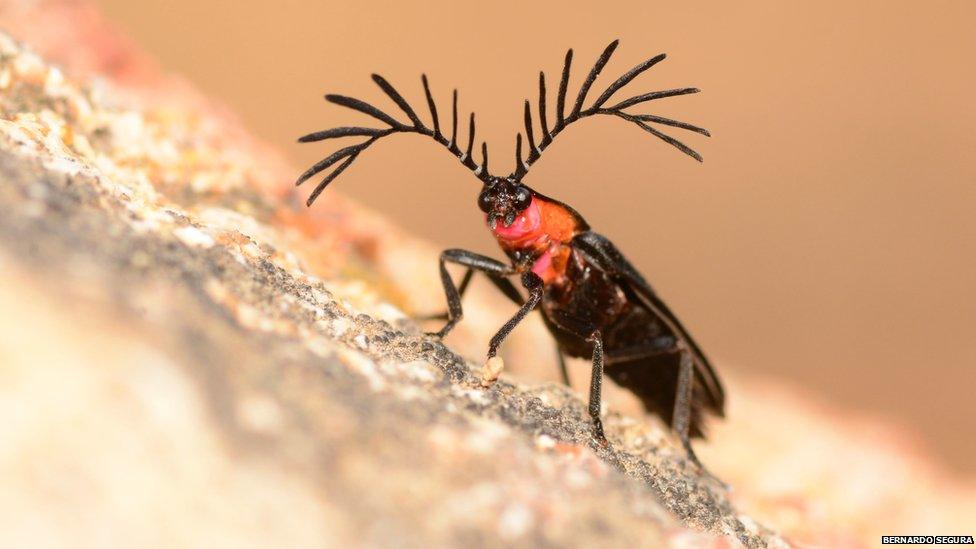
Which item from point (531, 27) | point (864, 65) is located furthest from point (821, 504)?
point (531, 27)

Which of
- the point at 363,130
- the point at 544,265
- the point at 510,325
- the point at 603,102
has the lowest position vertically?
the point at 510,325

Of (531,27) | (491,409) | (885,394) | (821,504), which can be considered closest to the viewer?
(491,409)

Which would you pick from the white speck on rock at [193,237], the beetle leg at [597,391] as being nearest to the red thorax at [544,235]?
the beetle leg at [597,391]

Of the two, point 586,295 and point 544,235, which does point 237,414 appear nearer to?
point 544,235

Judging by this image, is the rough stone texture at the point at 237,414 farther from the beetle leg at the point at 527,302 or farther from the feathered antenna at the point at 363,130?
the feathered antenna at the point at 363,130

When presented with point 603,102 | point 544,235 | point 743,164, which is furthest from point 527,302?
point 743,164

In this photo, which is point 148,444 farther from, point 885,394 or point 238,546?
Answer: point 885,394

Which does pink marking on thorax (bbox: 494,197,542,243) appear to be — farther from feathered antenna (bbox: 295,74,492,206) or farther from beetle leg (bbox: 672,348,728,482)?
beetle leg (bbox: 672,348,728,482)
